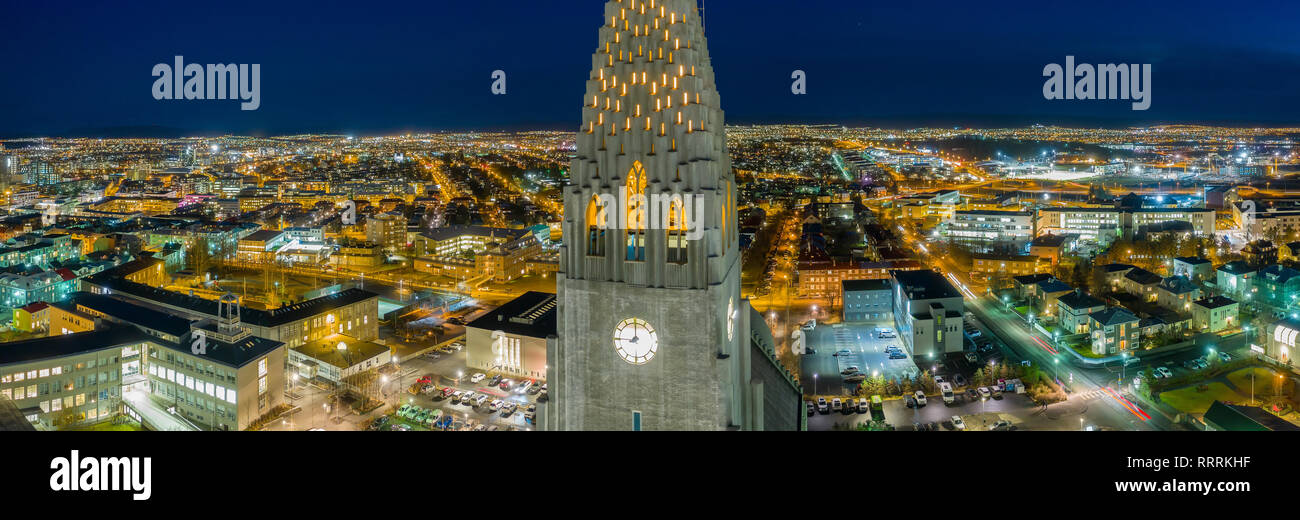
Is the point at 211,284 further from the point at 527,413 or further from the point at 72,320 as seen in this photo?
the point at 527,413

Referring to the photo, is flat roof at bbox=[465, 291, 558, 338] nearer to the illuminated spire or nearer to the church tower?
the church tower

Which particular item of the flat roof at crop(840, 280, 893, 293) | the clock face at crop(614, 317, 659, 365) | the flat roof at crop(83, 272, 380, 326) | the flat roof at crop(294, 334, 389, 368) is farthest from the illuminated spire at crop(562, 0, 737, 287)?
the flat roof at crop(840, 280, 893, 293)

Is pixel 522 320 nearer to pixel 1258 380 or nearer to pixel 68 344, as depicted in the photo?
pixel 68 344

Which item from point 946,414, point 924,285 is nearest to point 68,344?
point 946,414

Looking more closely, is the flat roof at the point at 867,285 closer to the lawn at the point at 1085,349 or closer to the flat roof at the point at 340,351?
the lawn at the point at 1085,349
